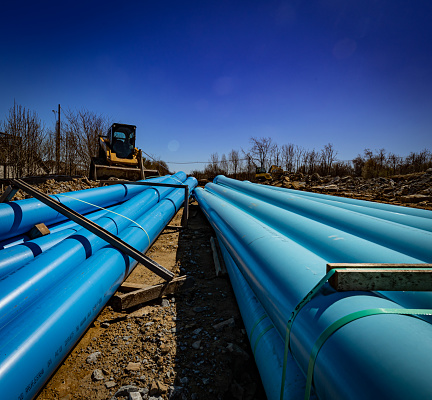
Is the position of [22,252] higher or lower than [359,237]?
lower

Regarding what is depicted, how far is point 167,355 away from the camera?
1.77 m

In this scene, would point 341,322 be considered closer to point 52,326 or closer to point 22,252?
point 52,326

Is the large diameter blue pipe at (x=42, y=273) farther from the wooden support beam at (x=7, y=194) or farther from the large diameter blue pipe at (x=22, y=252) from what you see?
the wooden support beam at (x=7, y=194)

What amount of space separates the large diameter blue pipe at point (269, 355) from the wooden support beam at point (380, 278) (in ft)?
1.74

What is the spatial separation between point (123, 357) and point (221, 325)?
0.81 metres

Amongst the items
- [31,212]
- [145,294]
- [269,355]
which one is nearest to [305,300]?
[269,355]

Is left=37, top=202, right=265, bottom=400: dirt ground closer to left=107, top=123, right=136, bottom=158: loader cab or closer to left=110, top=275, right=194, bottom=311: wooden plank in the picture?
left=110, top=275, right=194, bottom=311: wooden plank

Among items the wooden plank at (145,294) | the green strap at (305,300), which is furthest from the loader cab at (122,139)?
the green strap at (305,300)

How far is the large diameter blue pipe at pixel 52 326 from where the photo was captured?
1.20 metres

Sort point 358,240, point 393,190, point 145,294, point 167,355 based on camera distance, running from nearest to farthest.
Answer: point 358,240
point 167,355
point 145,294
point 393,190

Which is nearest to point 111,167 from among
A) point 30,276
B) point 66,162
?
point 66,162

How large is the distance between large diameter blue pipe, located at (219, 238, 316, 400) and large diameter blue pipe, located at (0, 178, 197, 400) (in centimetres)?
122

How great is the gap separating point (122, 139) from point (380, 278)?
10.0 metres

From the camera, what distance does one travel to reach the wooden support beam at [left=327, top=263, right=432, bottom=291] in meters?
0.89
